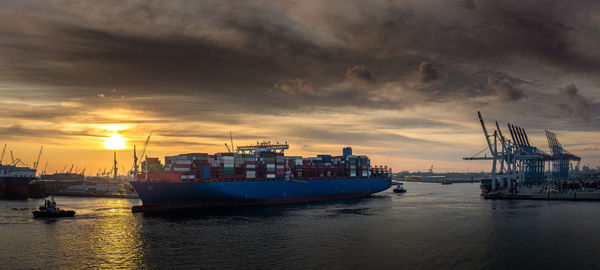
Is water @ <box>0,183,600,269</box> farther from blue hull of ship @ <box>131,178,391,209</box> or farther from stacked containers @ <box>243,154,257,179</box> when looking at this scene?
stacked containers @ <box>243,154,257,179</box>

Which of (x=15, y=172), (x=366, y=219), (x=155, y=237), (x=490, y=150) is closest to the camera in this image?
(x=155, y=237)

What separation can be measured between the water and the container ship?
774 centimetres

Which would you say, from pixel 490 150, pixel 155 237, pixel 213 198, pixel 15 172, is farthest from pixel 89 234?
pixel 15 172

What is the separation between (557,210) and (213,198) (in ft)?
224

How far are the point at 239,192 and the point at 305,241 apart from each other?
3981 centimetres

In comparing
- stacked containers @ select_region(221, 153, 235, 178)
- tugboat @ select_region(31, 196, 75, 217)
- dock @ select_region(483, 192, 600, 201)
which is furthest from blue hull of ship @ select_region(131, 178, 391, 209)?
dock @ select_region(483, 192, 600, 201)

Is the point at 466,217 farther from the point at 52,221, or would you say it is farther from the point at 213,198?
the point at 52,221

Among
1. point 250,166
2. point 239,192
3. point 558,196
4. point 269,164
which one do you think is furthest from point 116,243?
point 558,196

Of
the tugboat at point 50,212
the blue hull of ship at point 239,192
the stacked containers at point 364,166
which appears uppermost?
the stacked containers at point 364,166

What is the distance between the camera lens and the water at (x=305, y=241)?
1571 inches

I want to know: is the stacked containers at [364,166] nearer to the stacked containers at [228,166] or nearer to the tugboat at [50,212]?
the stacked containers at [228,166]

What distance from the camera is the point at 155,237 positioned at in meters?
53.4

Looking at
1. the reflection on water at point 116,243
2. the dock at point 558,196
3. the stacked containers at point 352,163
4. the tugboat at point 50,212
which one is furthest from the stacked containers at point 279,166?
the dock at point 558,196

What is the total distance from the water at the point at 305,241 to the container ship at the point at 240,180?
7736 mm
